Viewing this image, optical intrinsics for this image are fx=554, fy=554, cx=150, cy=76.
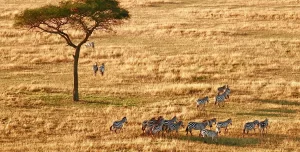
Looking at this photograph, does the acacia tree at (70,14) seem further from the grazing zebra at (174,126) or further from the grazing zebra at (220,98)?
the grazing zebra at (174,126)

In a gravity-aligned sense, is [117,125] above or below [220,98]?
below

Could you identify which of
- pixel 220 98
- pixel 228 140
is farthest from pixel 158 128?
pixel 220 98

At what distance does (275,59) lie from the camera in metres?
42.5

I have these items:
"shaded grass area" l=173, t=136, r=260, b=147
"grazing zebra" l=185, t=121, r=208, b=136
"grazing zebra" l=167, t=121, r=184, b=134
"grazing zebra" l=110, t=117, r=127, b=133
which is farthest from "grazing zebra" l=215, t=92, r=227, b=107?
"grazing zebra" l=110, t=117, r=127, b=133

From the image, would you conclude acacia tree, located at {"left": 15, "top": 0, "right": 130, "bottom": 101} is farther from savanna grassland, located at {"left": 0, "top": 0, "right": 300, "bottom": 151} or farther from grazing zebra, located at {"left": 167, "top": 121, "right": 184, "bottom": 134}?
grazing zebra, located at {"left": 167, "top": 121, "right": 184, "bottom": 134}

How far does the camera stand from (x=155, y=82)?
36.6 meters

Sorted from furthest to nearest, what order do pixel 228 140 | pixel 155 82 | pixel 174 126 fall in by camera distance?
pixel 155 82
pixel 174 126
pixel 228 140

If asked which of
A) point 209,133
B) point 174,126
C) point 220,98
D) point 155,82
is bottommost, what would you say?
point 209,133

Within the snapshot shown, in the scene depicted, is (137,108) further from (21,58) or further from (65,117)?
(21,58)

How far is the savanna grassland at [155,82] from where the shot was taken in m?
24.6

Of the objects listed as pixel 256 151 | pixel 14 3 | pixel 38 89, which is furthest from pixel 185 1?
pixel 256 151

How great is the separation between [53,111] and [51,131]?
362cm

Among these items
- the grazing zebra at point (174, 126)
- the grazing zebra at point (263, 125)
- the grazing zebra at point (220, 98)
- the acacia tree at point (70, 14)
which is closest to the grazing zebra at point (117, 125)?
the grazing zebra at point (174, 126)

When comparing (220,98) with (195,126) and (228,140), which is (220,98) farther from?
(228,140)
